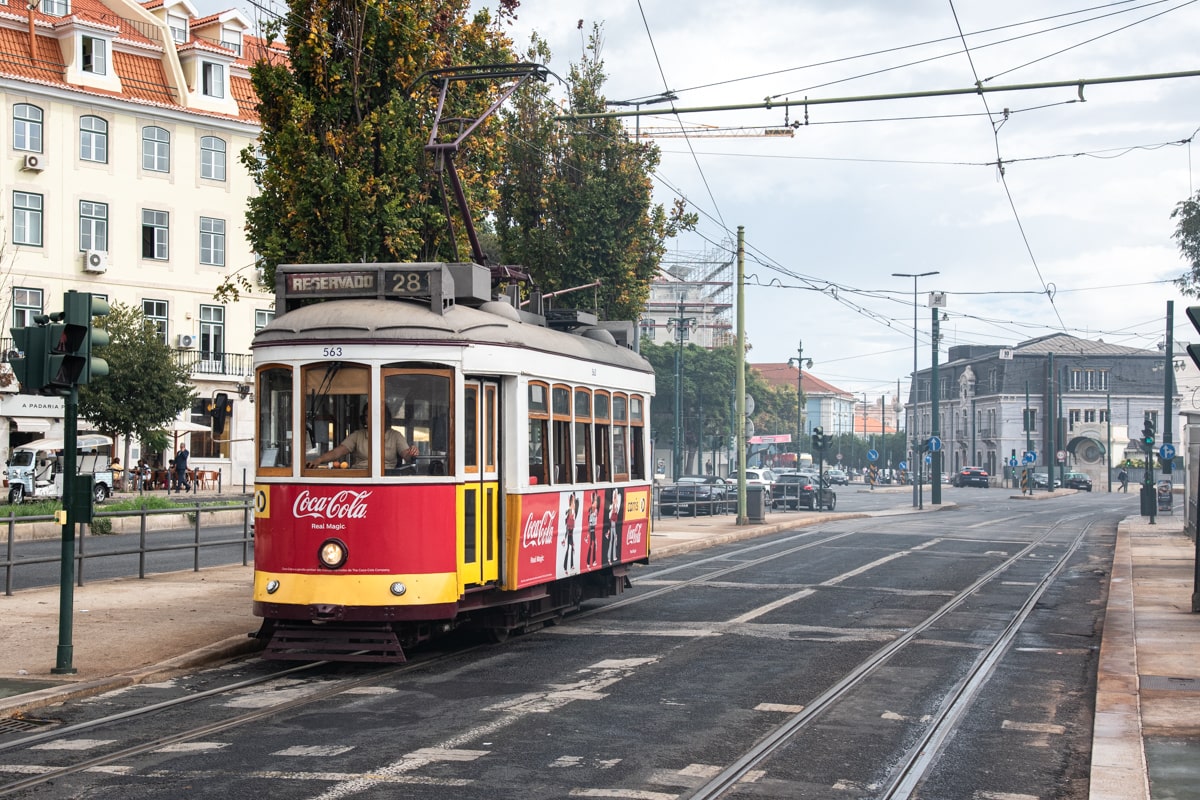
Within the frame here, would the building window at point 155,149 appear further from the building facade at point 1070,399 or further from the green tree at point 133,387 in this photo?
the building facade at point 1070,399

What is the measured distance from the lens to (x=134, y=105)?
1975 inches

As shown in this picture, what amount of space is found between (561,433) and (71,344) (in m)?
4.93

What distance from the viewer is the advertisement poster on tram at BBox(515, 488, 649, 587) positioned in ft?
43.3

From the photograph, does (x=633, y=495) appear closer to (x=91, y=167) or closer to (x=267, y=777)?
(x=267, y=777)

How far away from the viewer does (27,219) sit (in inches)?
1870

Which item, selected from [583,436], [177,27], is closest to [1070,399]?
[177,27]

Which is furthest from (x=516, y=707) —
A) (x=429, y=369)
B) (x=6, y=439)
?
(x=6, y=439)

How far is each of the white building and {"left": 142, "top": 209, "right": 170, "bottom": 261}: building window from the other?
0.17ft

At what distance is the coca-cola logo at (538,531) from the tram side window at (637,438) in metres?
3.07

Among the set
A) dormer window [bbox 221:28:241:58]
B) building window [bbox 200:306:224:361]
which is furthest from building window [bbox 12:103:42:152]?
dormer window [bbox 221:28:241:58]

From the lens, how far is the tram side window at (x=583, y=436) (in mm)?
14617

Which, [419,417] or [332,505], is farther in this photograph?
[419,417]

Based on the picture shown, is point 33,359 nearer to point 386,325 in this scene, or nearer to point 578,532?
point 386,325

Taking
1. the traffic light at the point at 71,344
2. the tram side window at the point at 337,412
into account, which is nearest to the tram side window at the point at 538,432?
the tram side window at the point at 337,412
